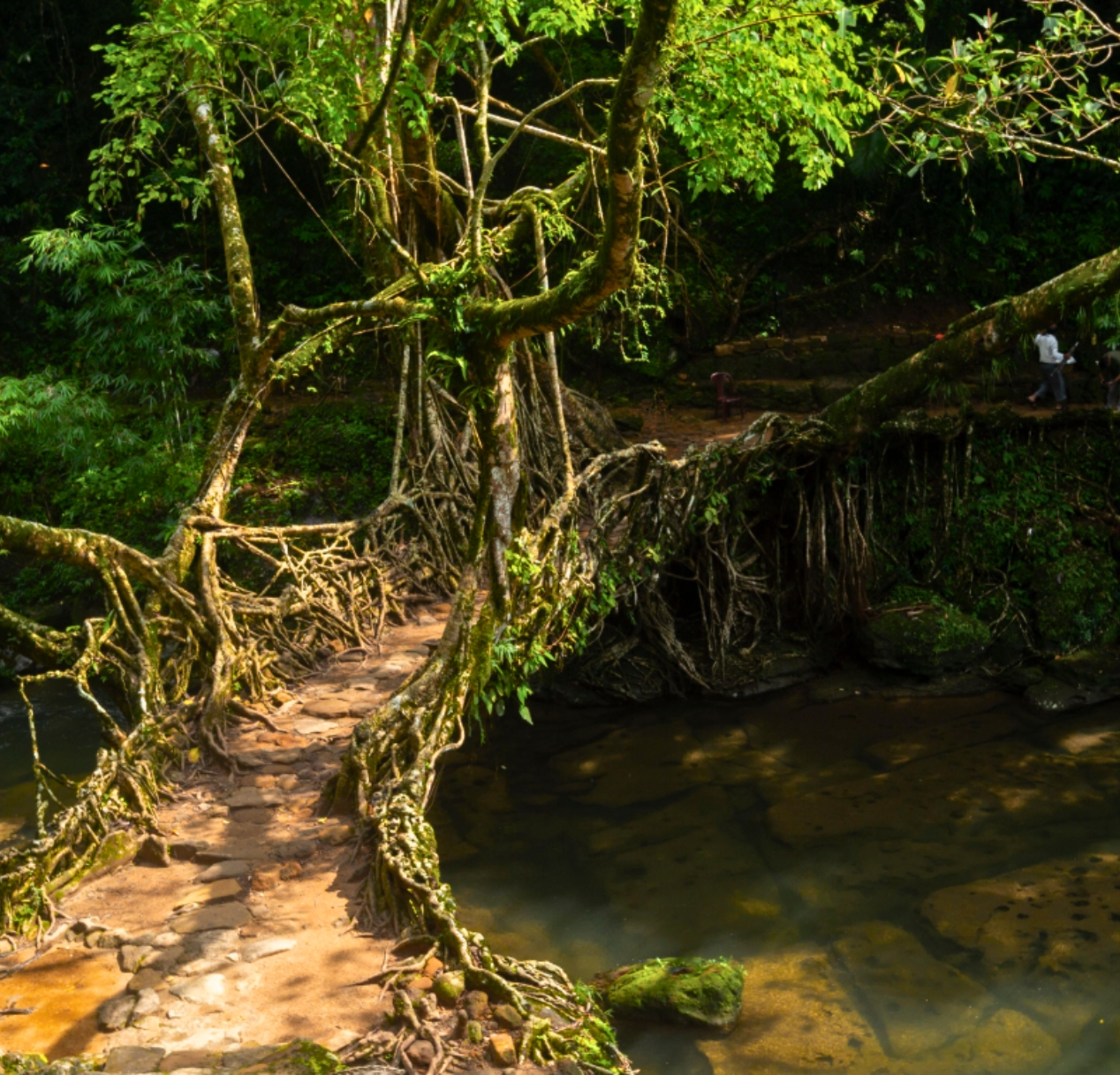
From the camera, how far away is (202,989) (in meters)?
4.31

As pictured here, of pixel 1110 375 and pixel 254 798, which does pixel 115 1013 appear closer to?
pixel 254 798

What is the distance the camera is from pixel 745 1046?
18.3 feet

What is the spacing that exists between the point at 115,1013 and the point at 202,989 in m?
0.32

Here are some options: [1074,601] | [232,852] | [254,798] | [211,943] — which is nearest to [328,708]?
[254,798]

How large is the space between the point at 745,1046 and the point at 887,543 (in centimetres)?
583

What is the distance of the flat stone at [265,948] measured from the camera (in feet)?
15.0

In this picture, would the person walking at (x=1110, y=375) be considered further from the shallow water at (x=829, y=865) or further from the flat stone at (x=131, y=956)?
the flat stone at (x=131, y=956)

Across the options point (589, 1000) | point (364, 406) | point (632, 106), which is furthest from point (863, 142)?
point (589, 1000)

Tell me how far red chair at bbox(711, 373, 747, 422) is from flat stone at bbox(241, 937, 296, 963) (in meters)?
10.6

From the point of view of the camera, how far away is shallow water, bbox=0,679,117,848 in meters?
8.73

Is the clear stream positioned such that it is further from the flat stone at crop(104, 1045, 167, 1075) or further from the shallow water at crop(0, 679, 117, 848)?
the flat stone at crop(104, 1045, 167, 1075)

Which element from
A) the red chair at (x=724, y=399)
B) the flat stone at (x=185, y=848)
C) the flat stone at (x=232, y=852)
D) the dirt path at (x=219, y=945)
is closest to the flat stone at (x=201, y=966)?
the dirt path at (x=219, y=945)

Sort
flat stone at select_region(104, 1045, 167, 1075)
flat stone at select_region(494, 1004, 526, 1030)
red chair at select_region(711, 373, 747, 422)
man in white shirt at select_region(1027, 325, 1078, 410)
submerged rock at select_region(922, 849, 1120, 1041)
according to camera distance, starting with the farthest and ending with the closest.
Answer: red chair at select_region(711, 373, 747, 422) → man in white shirt at select_region(1027, 325, 1078, 410) → submerged rock at select_region(922, 849, 1120, 1041) → flat stone at select_region(494, 1004, 526, 1030) → flat stone at select_region(104, 1045, 167, 1075)

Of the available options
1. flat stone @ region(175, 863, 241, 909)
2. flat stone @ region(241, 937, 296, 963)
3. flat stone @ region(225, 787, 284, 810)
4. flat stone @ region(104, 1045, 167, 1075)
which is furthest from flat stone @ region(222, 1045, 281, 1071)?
flat stone @ region(225, 787, 284, 810)
